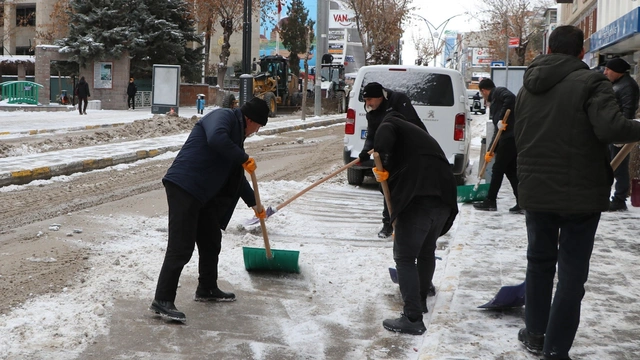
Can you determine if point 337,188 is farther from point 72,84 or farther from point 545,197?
point 72,84

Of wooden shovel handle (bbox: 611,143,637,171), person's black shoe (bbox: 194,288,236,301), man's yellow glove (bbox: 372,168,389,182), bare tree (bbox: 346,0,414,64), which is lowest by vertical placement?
person's black shoe (bbox: 194,288,236,301)

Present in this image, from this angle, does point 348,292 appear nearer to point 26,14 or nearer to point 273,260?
point 273,260

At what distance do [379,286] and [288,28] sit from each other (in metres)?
72.6

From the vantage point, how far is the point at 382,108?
7.26m

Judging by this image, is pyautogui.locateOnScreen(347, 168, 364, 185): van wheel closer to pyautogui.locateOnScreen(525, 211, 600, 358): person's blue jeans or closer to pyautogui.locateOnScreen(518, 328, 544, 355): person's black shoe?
pyautogui.locateOnScreen(518, 328, 544, 355): person's black shoe

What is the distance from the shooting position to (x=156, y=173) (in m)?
14.0

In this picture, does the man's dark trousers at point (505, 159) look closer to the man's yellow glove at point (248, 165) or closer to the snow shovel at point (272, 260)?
the snow shovel at point (272, 260)

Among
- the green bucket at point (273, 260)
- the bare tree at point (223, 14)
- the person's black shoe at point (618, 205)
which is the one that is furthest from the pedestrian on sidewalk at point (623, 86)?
the bare tree at point (223, 14)

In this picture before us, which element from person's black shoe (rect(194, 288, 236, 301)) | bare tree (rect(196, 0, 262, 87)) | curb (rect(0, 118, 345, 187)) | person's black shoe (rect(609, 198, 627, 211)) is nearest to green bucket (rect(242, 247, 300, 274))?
person's black shoe (rect(194, 288, 236, 301))

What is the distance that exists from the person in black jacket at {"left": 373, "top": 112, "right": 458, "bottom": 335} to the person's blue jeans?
0.87 m

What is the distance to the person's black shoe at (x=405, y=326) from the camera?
528cm

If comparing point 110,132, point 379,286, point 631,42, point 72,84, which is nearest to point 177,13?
point 72,84

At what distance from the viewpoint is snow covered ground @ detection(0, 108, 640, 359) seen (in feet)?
16.1

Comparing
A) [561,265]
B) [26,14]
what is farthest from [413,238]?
[26,14]
